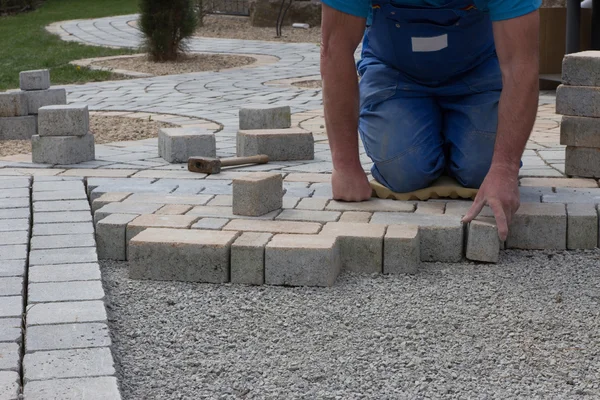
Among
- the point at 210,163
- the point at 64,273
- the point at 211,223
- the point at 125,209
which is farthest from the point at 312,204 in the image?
the point at 64,273

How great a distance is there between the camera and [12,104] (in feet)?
21.2

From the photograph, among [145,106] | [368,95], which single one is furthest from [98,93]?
[368,95]

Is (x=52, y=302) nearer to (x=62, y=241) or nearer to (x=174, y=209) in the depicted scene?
(x=62, y=241)

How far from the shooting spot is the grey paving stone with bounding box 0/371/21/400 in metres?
2.29

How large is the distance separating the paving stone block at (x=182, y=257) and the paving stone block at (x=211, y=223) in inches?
6.9

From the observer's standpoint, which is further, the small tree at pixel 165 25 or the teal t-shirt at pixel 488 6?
the small tree at pixel 165 25

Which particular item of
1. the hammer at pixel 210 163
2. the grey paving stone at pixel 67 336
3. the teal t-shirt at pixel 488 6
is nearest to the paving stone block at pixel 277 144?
the hammer at pixel 210 163

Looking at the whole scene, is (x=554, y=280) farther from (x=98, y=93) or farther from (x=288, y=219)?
(x=98, y=93)

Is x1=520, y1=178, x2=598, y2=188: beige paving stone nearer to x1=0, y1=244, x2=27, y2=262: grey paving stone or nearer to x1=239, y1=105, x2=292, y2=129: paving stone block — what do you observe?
x1=239, y1=105, x2=292, y2=129: paving stone block

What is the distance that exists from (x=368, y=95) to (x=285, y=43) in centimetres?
1091

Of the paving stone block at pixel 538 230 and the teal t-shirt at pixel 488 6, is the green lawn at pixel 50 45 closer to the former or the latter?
the teal t-shirt at pixel 488 6

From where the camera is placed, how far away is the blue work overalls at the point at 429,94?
4094 millimetres

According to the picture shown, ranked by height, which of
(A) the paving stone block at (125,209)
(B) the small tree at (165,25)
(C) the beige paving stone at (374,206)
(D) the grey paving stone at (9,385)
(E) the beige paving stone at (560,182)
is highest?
(B) the small tree at (165,25)

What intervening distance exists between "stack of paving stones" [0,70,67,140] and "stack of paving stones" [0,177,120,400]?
2229 millimetres
